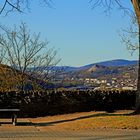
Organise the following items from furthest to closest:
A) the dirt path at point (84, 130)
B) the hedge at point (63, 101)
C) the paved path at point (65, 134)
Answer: the hedge at point (63, 101) → the dirt path at point (84, 130) → the paved path at point (65, 134)

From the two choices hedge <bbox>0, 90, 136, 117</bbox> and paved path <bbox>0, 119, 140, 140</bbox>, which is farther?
hedge <bbox>0, 90, 136, 117</bbox>

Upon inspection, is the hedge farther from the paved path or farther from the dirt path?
the paved path

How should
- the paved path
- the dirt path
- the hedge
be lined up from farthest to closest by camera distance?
the hedge
the dirt path
the paved path

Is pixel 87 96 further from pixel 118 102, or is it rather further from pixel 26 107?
pixel 26 107

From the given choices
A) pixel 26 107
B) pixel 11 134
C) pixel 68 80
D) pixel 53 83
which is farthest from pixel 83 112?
pixel 68 80

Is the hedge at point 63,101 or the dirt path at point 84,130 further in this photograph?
the hedge at point 63,101

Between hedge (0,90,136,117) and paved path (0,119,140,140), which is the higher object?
hedge (0,90,136,117)

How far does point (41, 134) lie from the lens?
15680 mm

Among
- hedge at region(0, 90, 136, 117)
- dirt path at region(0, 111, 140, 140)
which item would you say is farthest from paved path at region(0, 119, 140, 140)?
hedge at region(0, 90, 136, 117)


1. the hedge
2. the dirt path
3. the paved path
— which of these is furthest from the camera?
the hedge

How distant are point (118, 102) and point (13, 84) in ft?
41.1

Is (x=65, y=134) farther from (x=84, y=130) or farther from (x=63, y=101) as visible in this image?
(x=63, y=101)

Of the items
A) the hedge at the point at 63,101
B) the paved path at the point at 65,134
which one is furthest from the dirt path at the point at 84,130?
the hedge at the point at 63,101

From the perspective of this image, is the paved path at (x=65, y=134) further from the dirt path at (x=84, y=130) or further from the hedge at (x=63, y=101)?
the hedge at (x=63, y=101)
